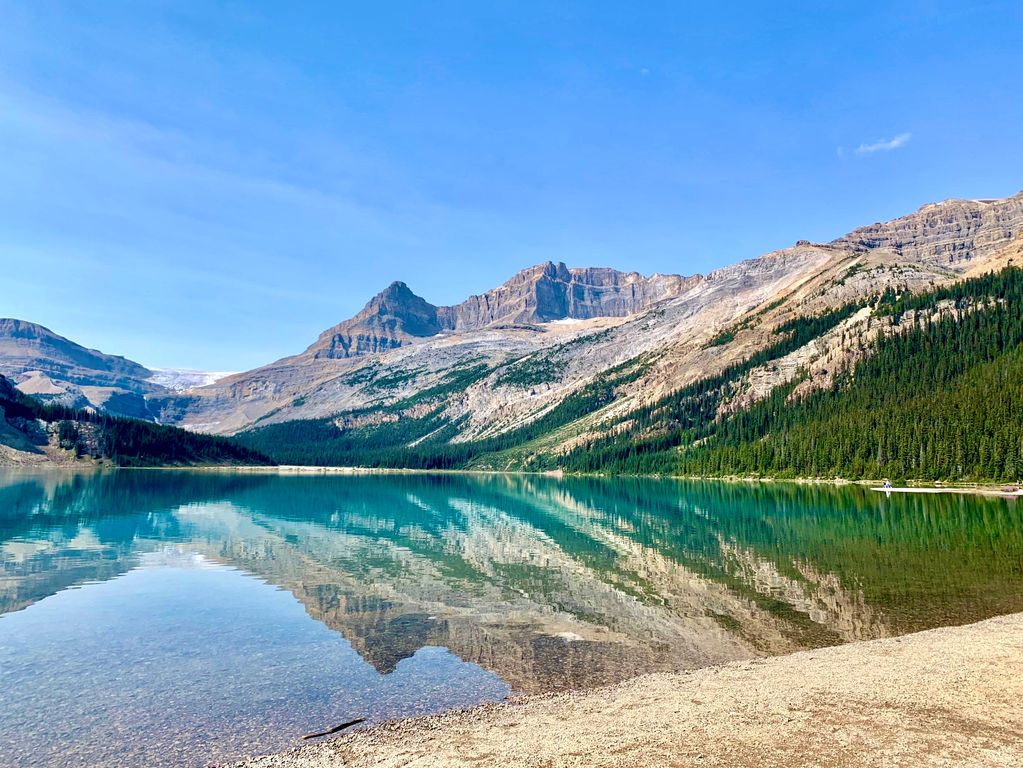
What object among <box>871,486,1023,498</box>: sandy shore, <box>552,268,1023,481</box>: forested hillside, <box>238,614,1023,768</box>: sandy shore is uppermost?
<box>552,268,1023,481</box>: forested hillside

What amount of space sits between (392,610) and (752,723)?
834 inches

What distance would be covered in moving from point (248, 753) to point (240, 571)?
3229 cm

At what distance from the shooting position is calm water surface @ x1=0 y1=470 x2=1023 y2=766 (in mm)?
19922

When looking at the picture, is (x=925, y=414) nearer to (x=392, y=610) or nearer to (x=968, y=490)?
(x=968, y=490)

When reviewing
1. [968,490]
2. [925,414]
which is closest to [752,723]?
[968,490]

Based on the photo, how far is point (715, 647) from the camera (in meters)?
25.8

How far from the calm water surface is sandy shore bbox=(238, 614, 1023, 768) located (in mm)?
2249

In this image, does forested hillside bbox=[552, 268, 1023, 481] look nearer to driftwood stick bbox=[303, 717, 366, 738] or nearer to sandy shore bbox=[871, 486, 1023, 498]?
sandy shore bbox=[871, 486, 1023, 498]

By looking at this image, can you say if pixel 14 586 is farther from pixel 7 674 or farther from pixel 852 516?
pixel 852 516

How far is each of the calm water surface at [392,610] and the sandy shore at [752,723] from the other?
2249mm

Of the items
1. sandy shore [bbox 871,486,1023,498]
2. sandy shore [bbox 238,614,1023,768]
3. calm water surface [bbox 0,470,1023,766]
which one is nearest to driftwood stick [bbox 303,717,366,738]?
calm water surface [bbox 0,470,1023,766]

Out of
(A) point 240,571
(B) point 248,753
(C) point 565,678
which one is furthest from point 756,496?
(B) point 248,753

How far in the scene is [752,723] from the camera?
16.7m

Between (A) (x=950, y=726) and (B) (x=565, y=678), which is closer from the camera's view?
(A) (x=950, y=726)
